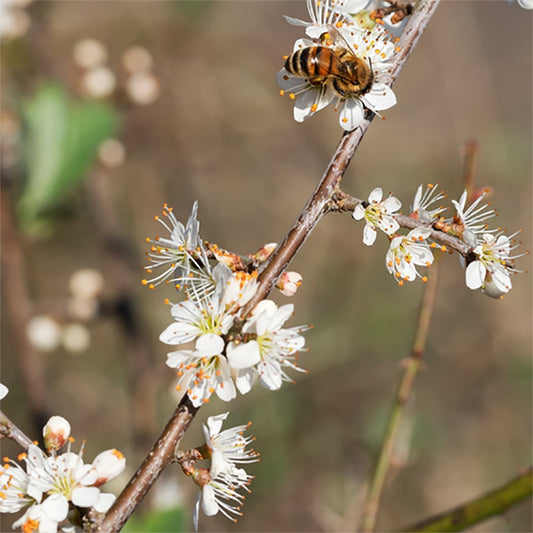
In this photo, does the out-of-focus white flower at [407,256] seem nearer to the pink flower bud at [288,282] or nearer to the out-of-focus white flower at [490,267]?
the out-of-focus white flower at [490,267]

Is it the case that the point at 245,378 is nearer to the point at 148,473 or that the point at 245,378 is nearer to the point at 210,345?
the point at 210,345

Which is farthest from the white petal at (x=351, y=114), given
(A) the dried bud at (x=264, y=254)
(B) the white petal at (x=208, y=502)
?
(B) the white petal at (x=208, y=502)

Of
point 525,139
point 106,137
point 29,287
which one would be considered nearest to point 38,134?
point 106,137

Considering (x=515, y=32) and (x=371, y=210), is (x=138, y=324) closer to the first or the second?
(x=371, y=210)

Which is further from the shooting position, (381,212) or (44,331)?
(44,331)

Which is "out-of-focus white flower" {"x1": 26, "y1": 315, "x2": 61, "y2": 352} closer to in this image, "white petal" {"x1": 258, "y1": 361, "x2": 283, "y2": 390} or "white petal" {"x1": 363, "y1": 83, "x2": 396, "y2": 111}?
"white petal" {"x1": 258, "y1": 361, "x2": 283, "y2": 390}

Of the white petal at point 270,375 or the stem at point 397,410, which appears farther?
the stem at point 397,410

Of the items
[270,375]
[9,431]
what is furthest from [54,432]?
[270,375]
